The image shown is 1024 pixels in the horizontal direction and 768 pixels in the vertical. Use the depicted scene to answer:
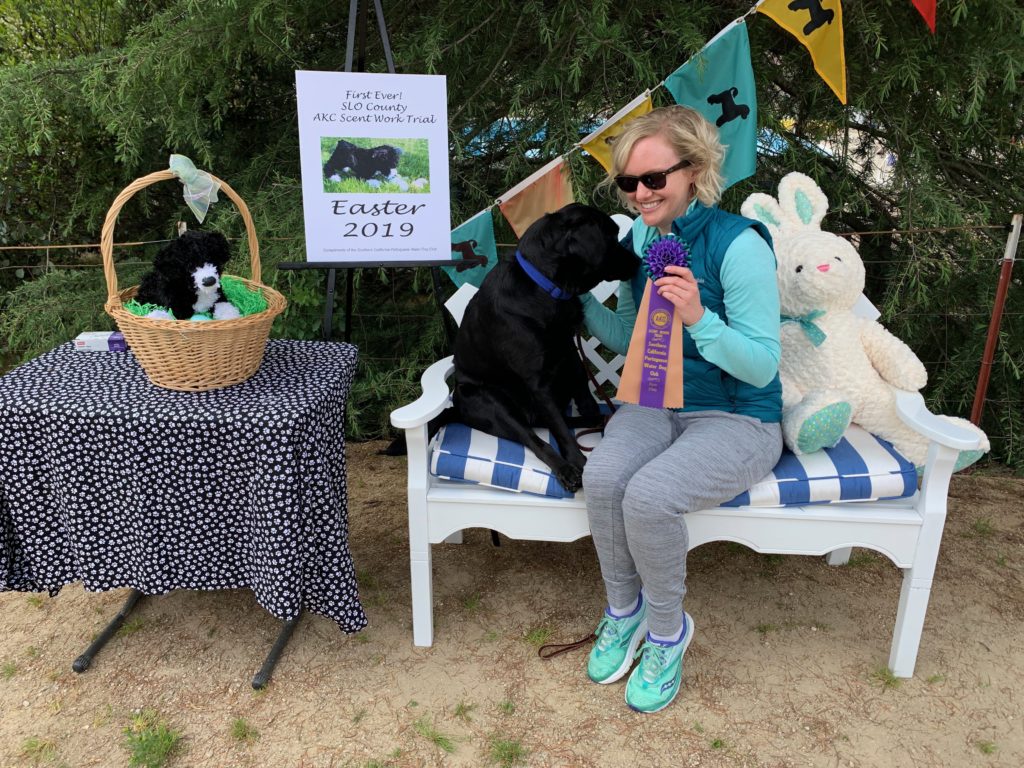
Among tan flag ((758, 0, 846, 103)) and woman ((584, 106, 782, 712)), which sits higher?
tan flag ((758, 0, 846, 103))

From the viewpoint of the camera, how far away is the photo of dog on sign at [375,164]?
2.29 metres

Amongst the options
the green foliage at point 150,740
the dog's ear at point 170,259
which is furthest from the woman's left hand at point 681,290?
the green foliage at point 150,740

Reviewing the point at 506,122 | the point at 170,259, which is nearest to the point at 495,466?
the point at 170,259

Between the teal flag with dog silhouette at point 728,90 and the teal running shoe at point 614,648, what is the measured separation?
56.7 inches

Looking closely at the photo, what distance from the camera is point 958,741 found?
1.84m

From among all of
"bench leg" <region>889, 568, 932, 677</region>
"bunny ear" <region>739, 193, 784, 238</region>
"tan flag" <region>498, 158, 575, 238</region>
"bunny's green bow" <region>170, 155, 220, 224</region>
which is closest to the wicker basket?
"bunny's green bow" <region>170, 155, 220, 224</region>

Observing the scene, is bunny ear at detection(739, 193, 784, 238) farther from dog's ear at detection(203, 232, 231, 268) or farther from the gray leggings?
dog's ear at detection(203, 232, 231, 268)

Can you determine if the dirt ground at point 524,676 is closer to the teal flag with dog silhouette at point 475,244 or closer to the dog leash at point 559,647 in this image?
the dog leash at point 559,647

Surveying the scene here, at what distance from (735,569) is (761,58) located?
200 centimetres

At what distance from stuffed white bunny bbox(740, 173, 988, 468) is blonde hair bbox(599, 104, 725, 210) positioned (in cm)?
43

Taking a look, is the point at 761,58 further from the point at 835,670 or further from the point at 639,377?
the point at 835,670

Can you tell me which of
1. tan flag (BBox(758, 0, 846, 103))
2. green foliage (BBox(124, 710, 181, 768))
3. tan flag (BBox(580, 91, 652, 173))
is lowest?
green foliage (BBox(124, 710, 181, 768))

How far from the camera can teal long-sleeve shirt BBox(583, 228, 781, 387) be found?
5.72 feet

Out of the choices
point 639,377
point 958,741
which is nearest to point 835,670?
point 958,741
